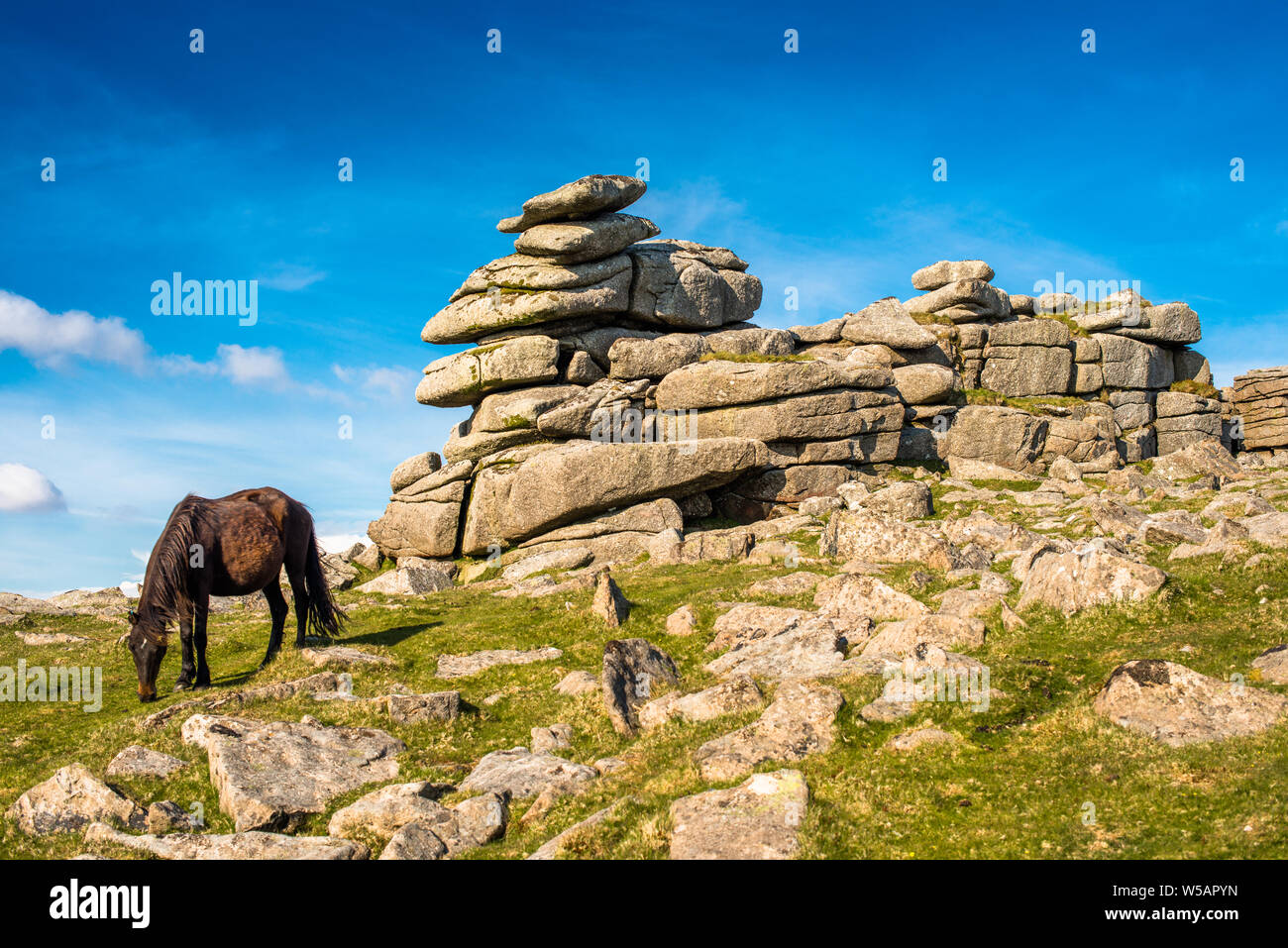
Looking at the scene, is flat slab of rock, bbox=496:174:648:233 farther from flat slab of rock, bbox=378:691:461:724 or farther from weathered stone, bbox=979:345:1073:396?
flat slab of rock, bbox=378:691:461:724

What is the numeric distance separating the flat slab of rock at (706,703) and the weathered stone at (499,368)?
41.0 m

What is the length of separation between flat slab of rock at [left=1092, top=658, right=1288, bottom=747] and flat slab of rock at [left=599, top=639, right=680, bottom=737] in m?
9.17

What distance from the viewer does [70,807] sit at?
15.1 m

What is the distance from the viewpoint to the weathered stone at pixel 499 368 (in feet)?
190

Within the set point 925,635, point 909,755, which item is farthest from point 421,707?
point 925,635

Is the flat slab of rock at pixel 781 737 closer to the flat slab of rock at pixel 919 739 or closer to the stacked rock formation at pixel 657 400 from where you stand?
the flat slab of rock at pixel 919 739

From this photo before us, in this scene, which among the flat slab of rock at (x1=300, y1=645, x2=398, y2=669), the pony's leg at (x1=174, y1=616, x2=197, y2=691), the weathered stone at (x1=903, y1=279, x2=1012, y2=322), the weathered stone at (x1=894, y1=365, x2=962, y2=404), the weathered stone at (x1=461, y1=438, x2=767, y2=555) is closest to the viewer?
the pony's leg at (x1=174, y1=616, x2=197, y2=691)

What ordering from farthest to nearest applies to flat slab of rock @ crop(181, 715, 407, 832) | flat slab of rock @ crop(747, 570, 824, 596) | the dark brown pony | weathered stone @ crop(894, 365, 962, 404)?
weathered stone @ crop(894, 365, 962, 404)
flat slab of rock @ crop(747, 570, 824, 596)
the dark brown pony
flat slab of rock @ crop(181, 715, 407, 832)

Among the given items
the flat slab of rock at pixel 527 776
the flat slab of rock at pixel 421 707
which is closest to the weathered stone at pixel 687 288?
the flat slab of rock at pixel 421 707

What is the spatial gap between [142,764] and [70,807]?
2338 millimetres

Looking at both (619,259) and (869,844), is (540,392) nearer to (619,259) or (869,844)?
(619,259)

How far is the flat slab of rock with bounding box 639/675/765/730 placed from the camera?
18.3m

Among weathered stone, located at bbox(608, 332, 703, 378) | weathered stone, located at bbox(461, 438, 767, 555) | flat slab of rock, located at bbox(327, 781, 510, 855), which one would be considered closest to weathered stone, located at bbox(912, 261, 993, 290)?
weathered stone, located at bbox(608, 332, 703, 378)

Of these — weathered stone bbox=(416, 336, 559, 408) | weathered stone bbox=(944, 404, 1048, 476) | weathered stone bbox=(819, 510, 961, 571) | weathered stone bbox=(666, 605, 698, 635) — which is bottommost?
weathered stone bbox=(666, 605, 698, 635)
